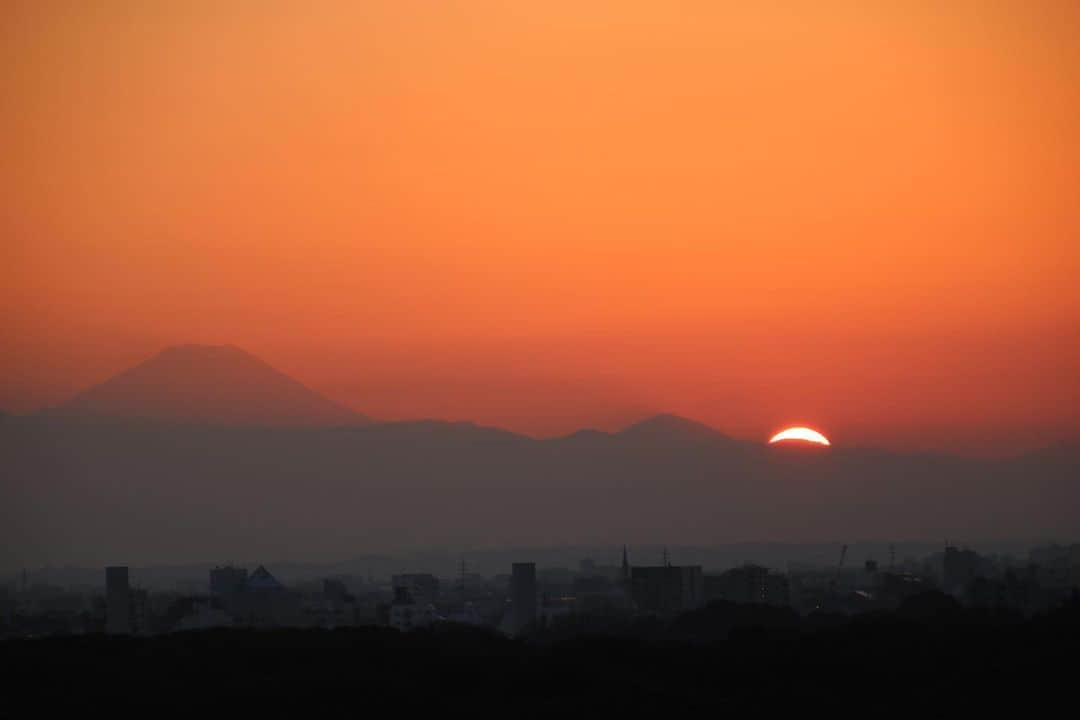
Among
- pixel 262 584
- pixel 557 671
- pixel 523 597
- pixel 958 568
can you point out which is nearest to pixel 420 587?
pixel 262 584

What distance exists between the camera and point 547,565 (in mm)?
192000

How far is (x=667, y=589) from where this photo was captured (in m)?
73.2

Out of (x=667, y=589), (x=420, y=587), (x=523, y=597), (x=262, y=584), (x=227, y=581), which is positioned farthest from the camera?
(x=420, y=587)

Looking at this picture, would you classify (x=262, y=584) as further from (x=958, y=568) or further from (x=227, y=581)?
(x=958, y=568)

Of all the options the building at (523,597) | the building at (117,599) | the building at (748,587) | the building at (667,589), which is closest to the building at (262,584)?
the building at (117,599)

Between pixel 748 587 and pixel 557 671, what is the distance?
53816 mm

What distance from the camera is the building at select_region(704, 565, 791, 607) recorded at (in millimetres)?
71256

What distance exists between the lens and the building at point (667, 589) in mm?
71188

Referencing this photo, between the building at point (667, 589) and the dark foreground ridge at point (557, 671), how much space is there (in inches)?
1793

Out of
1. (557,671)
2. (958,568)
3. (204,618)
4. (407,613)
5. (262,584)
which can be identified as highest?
(262,584)

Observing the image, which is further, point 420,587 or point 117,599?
point 420,587

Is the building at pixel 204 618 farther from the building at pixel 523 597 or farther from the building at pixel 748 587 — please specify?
the building at pixel 748 587

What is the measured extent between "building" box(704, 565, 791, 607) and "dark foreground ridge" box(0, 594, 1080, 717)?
46.7 m

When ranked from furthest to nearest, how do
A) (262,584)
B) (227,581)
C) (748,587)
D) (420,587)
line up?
(420,587)
(227,581)
(748,587)
(262,584)
